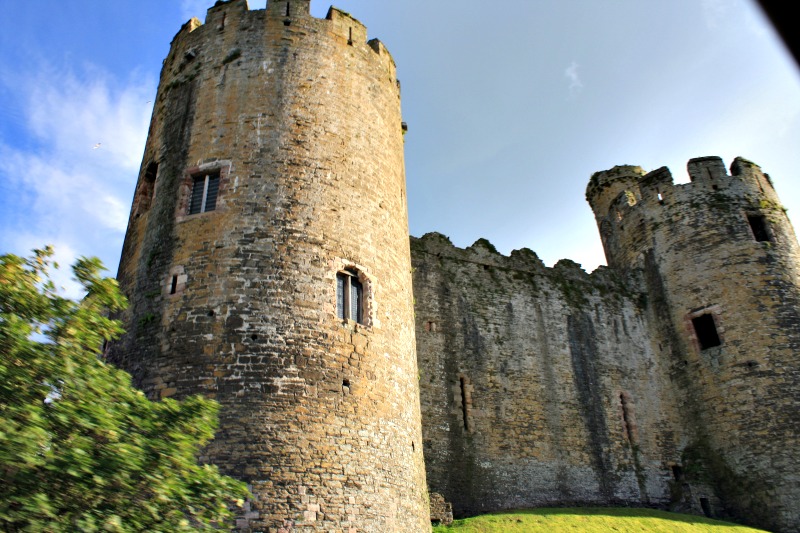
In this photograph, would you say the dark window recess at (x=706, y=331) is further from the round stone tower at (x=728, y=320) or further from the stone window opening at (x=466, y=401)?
the stone window opening at (x=466, y=401)

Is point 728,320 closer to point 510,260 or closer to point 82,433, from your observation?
point 510,260

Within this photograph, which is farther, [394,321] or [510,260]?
[510,260]

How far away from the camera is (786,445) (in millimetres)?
16953

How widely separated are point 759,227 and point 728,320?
3458 millimetres

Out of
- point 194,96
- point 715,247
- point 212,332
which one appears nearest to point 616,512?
point 715,247

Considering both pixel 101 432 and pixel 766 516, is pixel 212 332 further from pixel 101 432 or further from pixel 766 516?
pixel 766 516

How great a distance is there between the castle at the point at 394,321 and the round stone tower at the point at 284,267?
0.04 m

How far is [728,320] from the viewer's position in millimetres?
19062

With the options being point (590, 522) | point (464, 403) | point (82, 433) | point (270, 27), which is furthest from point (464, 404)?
point (82, 433)

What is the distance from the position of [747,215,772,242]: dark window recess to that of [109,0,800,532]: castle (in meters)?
0.05

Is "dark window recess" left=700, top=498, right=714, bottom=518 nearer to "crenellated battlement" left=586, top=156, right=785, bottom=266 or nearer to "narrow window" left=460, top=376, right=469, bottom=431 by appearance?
"narrow window" left=460, top=376, right=469, bottom=431

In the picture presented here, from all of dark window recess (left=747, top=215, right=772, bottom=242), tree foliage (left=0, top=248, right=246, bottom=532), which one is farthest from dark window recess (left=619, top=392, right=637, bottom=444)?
tree foliage (left=0, top=248, right=246, bottom=532)

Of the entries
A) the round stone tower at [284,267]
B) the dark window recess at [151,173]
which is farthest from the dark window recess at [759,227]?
the dark window recess at [151,173]

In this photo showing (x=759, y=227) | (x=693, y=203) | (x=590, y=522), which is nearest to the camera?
(x=590, y=522)
